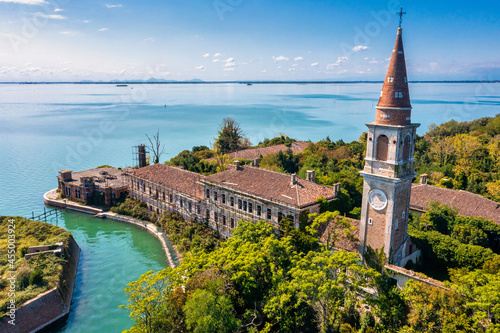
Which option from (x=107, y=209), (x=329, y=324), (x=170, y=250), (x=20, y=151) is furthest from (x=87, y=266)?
(x=20, y=151)

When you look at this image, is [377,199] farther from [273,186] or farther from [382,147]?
[273,186]

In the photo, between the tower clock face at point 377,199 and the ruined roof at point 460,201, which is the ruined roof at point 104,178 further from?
the ruined roof at point 460,201

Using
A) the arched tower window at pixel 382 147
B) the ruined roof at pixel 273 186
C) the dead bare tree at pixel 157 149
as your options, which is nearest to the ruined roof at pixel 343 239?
the ruined roof at pixel 273 186

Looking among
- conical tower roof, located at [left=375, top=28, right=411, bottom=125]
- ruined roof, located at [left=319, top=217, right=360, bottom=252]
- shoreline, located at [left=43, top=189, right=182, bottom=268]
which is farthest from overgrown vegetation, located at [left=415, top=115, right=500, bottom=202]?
shoreline, located at [left=43, top=189, right=182, bottom=268]

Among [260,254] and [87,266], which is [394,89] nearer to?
[260,254]

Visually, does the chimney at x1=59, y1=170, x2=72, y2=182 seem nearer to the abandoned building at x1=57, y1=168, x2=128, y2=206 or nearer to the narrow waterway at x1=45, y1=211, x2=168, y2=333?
the abandoned building at x1=57, y1=168, x2=128, y2=206
